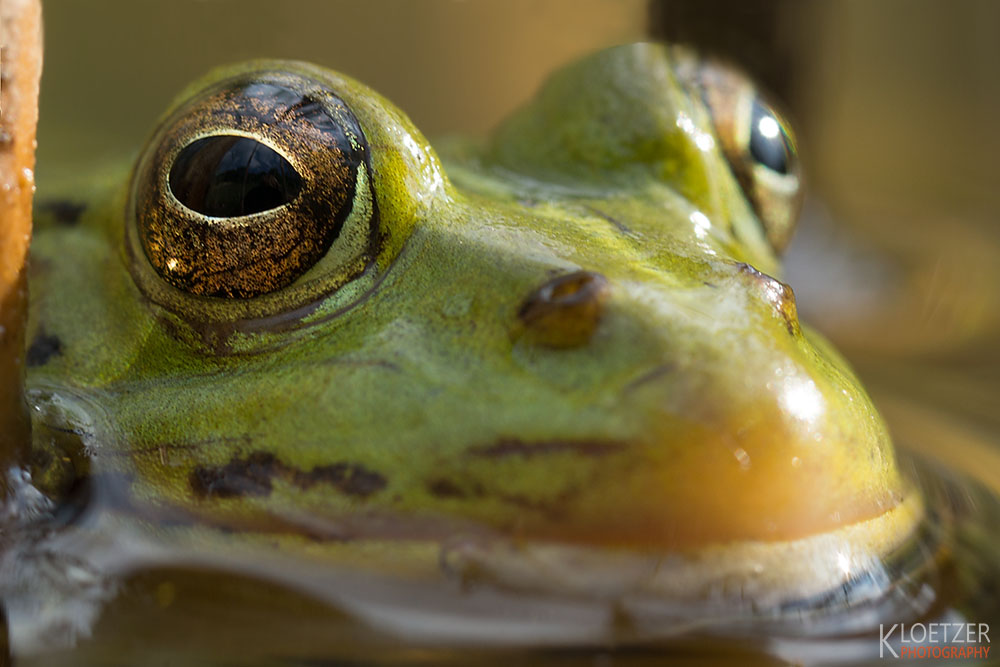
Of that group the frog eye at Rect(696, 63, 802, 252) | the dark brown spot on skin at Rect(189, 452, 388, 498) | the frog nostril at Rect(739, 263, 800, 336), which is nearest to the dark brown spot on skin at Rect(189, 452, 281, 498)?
the dark brown spot on skin at Rect(189, 452, 388, 498)

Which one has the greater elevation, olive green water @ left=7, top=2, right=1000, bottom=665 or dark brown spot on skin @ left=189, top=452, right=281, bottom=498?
dark brown spot on skin @ left=189, top=452, right=281, bottom=498

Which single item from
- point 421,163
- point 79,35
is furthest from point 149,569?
point 79,35

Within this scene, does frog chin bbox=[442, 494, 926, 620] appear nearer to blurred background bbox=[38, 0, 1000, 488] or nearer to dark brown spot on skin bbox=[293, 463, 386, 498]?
dark brown spot on skin bbox=[293, 463, 386, 498]

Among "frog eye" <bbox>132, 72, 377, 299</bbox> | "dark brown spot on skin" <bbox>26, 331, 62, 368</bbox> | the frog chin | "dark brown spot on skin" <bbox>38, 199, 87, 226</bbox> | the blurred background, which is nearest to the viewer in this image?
the frog chin

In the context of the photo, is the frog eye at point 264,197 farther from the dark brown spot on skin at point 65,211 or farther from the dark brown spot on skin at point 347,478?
the dark brown spot on skin at point 65,211

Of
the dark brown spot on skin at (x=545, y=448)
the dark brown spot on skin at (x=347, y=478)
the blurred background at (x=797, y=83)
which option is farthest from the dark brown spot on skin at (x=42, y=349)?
the blurred background at (x=797, y=83)

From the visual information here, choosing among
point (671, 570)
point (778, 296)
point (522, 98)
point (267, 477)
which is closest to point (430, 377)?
point (267, 477)
